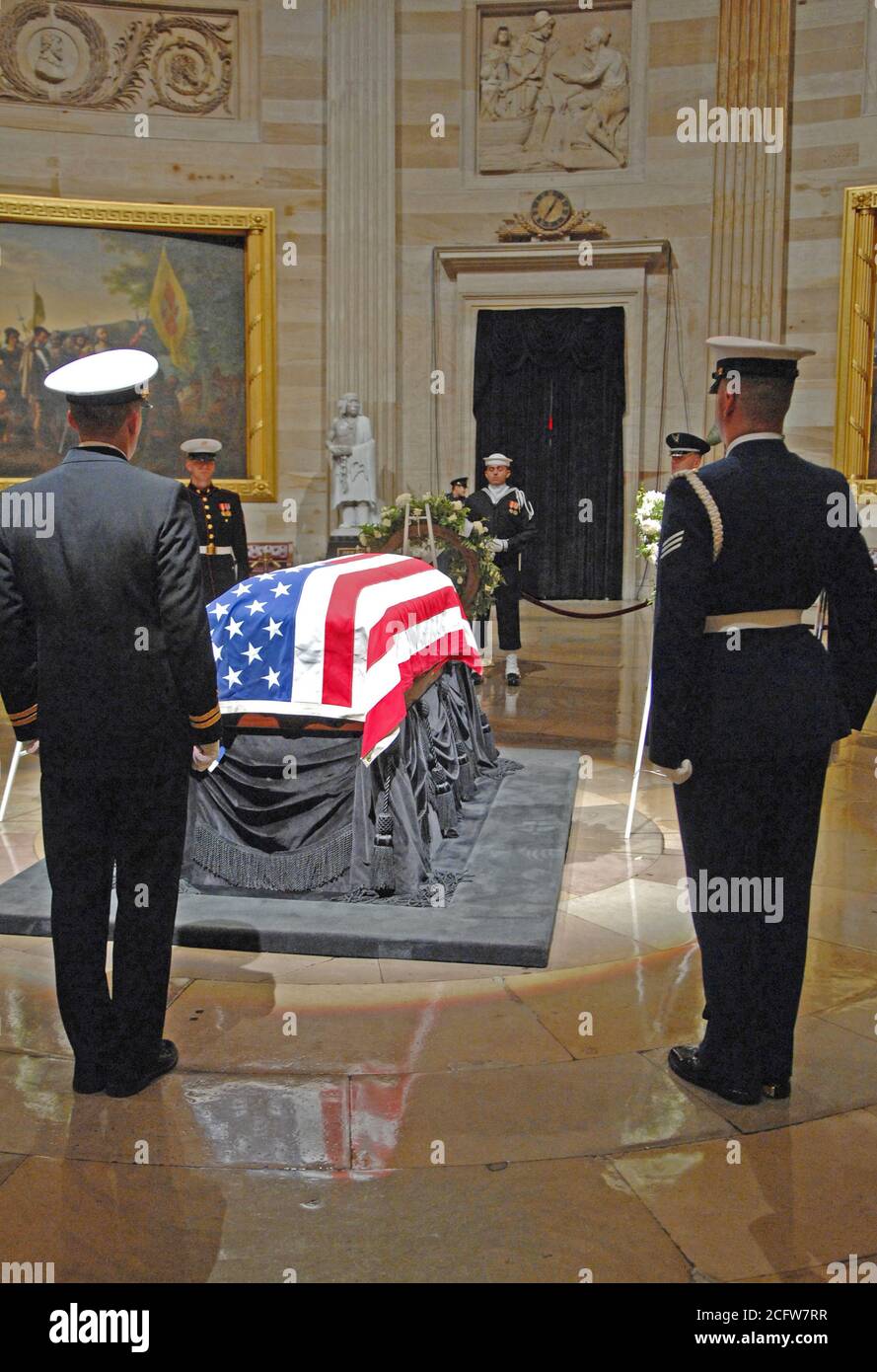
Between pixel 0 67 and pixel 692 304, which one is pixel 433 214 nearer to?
pixel 692 304

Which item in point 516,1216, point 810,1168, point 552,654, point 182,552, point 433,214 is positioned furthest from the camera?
point 433,214

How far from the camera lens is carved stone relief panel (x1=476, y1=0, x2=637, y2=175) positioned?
1506cm

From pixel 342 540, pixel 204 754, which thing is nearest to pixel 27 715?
pixel 204 754

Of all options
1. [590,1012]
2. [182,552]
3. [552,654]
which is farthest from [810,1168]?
[552,654]

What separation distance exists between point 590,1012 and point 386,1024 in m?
0.63

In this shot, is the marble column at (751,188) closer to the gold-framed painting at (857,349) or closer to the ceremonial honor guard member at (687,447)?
the gold-framed painting at (857,349)

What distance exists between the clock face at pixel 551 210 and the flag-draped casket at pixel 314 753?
10.9 m

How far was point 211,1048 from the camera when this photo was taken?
3834 millimetres

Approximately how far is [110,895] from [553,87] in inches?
553

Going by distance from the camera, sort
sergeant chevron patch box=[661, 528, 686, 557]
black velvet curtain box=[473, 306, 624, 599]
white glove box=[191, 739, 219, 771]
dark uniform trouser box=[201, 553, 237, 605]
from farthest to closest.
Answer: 1. black velvet curtain box=[473, 306, 624, 599]
2. dark uniform trouser box=[201, 553, 237, 605]
3. white glove box=[191, 739, 219, 771]
4. sergeant chevron patch box=[661, 528, 686, 557]

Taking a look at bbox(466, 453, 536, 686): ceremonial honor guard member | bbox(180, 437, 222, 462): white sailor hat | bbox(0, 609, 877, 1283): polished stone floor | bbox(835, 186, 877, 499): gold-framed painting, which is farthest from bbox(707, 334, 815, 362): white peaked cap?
bbox(835, 186, 877, 499): gold-framed painting

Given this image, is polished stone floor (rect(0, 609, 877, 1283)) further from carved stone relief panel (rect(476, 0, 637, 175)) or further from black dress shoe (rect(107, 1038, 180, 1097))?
carved stone relief panel (rect(476, 0, 637, 175))

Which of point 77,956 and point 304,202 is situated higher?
point 304,202

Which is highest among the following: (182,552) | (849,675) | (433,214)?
(433,214)
